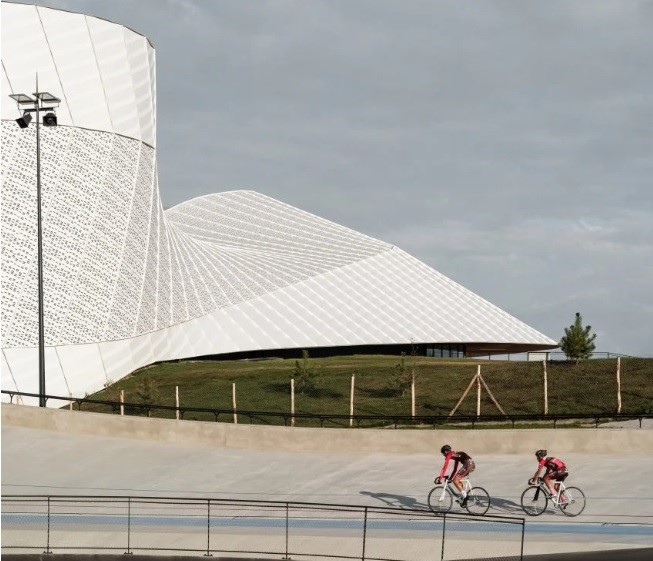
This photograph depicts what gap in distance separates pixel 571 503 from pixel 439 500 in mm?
2570

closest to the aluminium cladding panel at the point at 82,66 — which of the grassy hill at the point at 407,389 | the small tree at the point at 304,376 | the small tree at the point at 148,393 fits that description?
the grassy hill at the point at 407,389

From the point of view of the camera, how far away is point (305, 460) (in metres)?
28.0

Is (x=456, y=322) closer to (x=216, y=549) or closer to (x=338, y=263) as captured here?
(x=338, y=263)

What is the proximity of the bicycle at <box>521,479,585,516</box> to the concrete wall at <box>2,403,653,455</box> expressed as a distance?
19.4 feet

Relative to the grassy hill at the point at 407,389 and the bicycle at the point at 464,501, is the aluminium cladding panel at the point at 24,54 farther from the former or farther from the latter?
the bicycle at the point at 464,501

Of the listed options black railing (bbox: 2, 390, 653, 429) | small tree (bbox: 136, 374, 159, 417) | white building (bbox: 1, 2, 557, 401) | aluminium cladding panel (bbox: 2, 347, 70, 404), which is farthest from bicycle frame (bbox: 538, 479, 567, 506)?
white building (bbox: 1, 2, 557, 401)

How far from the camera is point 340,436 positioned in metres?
29.1

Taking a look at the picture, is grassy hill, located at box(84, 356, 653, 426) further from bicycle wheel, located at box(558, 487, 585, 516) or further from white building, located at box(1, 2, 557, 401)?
bicycle wheel, located at box(558, 487, 585, 516)

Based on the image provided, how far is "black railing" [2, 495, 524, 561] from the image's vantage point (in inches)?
721

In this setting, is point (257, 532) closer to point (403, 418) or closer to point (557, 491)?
point (557, 491)

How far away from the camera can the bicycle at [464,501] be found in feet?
70.9

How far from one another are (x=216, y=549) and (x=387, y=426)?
14.1 meters

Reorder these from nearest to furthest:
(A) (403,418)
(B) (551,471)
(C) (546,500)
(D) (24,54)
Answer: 1. (B) (551,471)
2. (C) (546,500)
3. (A) (403,418)
4. (D) (24,54)

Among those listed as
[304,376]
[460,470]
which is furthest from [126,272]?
[460,470]
